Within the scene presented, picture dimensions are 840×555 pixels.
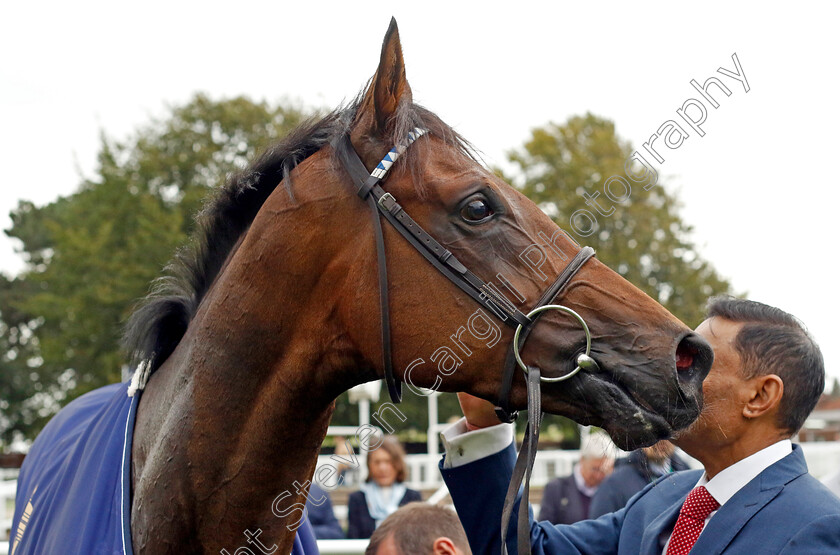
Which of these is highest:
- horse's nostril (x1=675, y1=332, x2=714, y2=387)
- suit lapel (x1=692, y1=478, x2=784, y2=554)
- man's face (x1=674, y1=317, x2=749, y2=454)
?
horse's nostril (x1=675, y1=332, x2=714, y2=387)

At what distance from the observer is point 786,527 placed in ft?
6.87

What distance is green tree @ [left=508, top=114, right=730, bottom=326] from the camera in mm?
22250

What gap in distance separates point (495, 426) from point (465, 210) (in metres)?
0.81

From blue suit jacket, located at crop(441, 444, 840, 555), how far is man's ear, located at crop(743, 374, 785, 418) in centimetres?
17

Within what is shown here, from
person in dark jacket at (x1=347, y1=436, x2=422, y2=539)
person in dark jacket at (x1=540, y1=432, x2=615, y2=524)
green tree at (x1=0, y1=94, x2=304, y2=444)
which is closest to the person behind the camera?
person in dark jacket at (x1=347, y1=436, x2=422, y2=539)

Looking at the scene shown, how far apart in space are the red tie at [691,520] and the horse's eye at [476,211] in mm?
1177

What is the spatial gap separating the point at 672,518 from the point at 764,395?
1.72 ft

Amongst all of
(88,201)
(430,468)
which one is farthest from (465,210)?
(88,201)

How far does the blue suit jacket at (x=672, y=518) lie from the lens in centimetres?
207

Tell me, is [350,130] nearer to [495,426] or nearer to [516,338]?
[516,338]

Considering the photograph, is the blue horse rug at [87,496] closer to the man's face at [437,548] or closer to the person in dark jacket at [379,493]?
the man's face at [437,548]

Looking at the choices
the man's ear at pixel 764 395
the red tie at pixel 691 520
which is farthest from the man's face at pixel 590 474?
the man's ear at pixel 764 395

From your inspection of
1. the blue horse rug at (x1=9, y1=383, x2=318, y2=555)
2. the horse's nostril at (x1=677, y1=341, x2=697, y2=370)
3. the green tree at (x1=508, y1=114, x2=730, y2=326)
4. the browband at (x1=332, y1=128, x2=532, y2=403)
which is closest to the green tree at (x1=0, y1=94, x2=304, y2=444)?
the green tree at (x1=508, y1=114, x2=730, y2=326)

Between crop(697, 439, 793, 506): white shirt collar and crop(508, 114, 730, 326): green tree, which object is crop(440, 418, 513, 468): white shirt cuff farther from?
crop(508, 114, 730, 326): green tree
